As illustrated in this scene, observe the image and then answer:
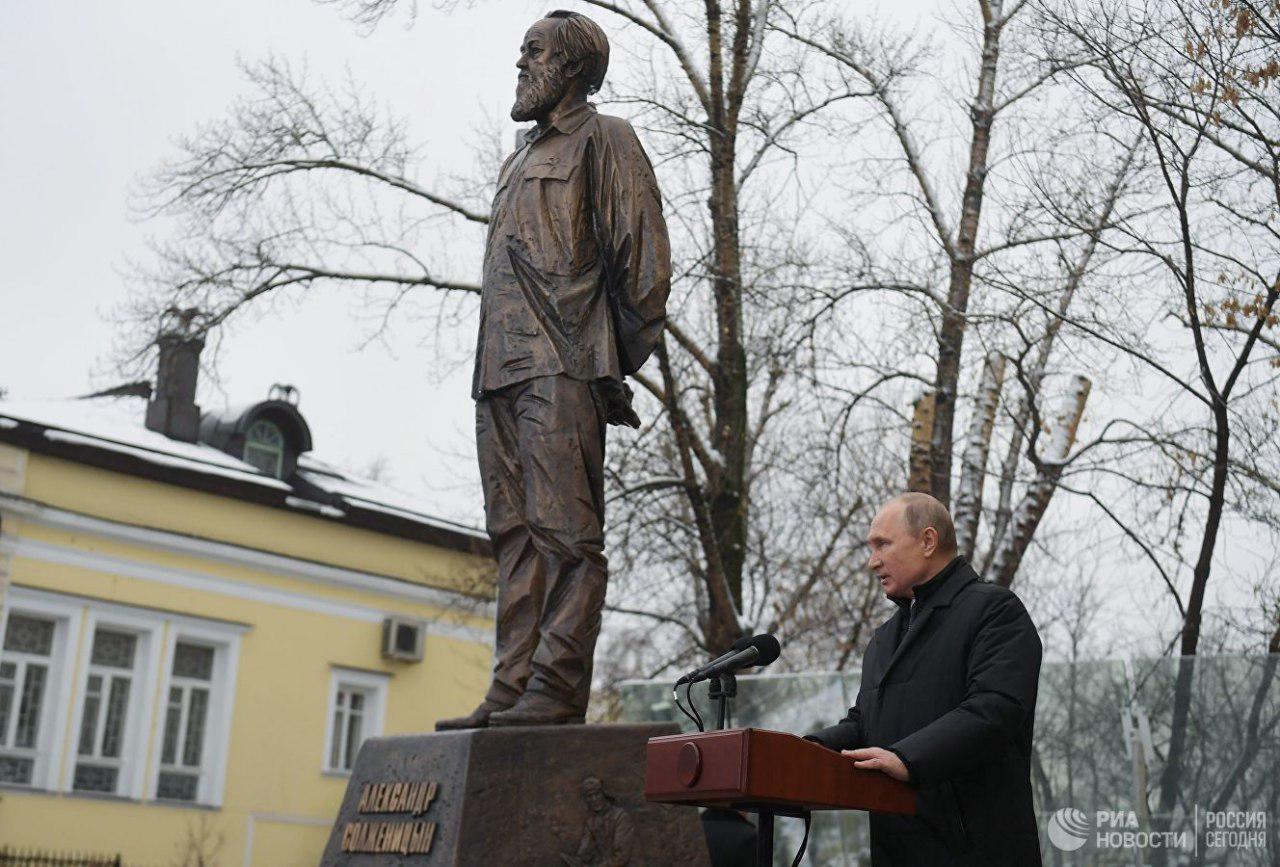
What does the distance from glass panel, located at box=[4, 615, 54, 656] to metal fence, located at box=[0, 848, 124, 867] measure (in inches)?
98.0

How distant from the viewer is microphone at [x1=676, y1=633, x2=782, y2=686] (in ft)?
11.7

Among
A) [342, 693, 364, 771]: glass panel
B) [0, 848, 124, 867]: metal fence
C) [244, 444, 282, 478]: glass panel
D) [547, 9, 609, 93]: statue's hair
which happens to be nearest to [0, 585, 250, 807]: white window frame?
[0, 848, 124, 867]: metal fence

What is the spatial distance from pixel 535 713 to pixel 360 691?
19483 millimetres

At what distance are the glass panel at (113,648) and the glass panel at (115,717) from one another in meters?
0.22

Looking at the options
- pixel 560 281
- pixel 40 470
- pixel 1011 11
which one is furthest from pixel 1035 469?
pixel 40 470

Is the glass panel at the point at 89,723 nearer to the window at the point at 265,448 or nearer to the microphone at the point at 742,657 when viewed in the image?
the window at the point at 265,448

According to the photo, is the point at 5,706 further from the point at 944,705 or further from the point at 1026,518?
the point at 944,705

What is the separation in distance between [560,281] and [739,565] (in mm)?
9972

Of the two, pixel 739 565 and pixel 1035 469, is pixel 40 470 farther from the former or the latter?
pixel 1035 469

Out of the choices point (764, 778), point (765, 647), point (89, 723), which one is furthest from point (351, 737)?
point (764, 778)

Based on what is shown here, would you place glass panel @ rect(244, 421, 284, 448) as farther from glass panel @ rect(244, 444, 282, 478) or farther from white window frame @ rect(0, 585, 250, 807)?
white window frame @ rect(0, 585, 250, 807)

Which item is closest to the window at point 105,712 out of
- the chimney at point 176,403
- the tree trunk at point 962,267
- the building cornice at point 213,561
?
the building cornice at point 213,561
